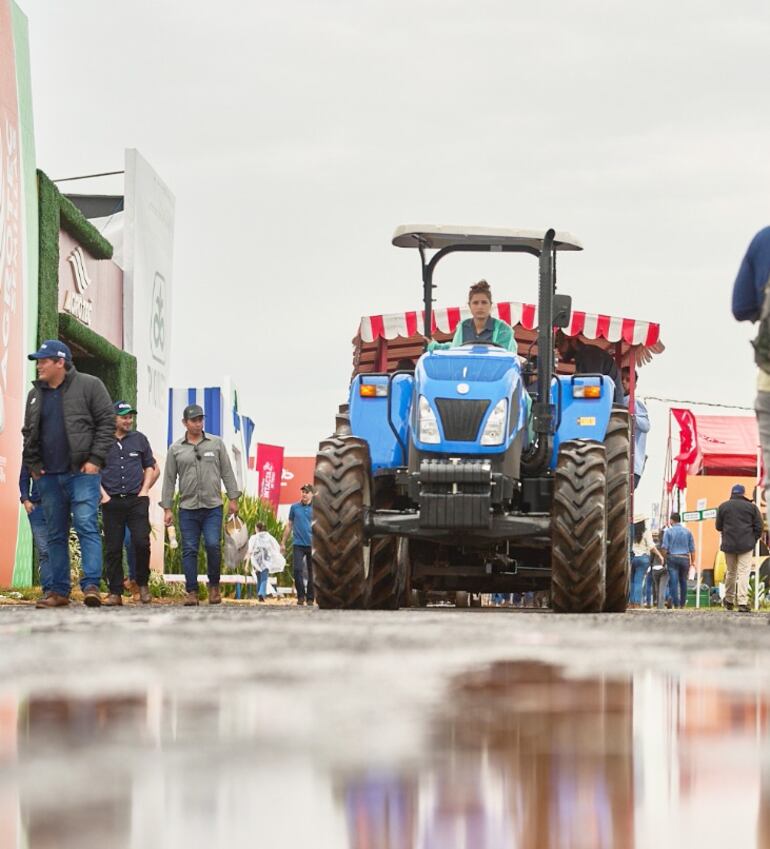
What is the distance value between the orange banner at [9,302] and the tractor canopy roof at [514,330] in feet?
13.7

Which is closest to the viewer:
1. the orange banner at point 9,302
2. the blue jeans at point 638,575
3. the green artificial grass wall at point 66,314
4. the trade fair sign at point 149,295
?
the orange banner at point 9,302

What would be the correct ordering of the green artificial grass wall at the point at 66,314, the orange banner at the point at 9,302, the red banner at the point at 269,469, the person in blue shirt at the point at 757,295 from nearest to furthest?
the person in blue shirt at the point at 757,295 → the orange banner at the point at 9,302 → the green artificial grass wall at the point at 66,314 → the red banner at the point at 269,469

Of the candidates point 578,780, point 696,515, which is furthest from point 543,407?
point 696,515

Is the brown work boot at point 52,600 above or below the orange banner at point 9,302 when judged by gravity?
below

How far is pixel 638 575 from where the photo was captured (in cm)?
3086

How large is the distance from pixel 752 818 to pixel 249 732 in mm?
1191

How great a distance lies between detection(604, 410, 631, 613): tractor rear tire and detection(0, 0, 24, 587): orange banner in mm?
8133

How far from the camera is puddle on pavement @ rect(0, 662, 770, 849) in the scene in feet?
7.29

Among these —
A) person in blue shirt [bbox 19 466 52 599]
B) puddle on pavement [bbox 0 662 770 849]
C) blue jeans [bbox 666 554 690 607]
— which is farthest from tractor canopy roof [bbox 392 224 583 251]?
blue jeans [bbox 666 554 690 607]

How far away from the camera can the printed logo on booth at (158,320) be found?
91.0 feet

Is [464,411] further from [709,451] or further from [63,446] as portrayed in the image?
[709,451]

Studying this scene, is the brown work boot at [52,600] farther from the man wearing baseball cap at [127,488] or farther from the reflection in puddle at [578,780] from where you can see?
the reflection in puddle at [578,780]

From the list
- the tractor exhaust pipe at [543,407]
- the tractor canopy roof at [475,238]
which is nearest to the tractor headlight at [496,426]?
the tractor exhaust pipe at [543,407]

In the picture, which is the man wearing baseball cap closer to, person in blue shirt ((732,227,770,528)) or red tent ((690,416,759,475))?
person in blue shirt ((732,227,770,528))
